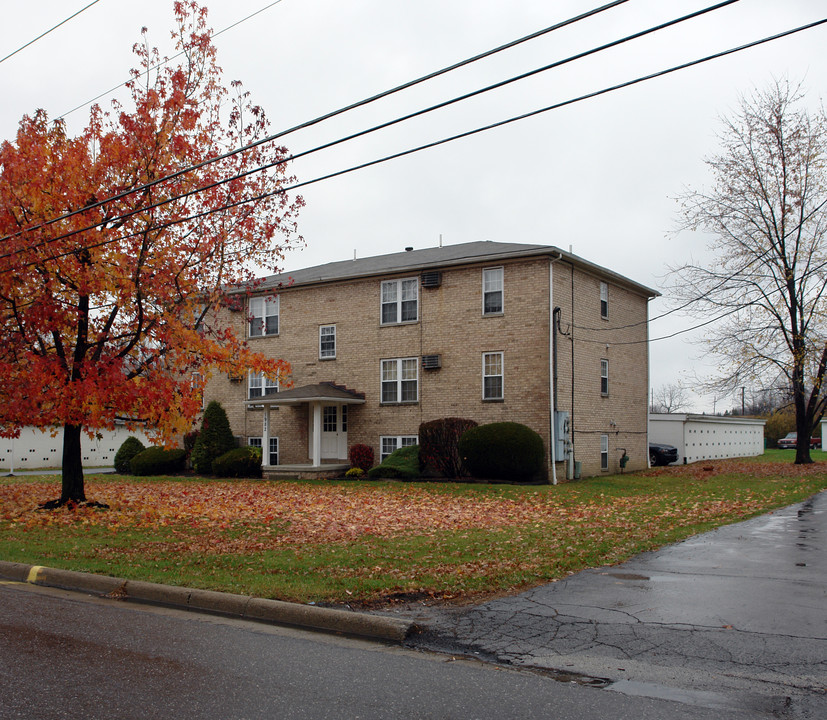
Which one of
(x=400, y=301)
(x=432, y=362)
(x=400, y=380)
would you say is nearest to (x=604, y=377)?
(x=432, y=362)

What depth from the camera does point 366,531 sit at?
501 inches

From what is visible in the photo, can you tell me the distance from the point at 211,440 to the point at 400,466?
8736 millimetres

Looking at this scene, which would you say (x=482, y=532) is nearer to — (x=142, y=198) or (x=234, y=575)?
(x=234, y=575)

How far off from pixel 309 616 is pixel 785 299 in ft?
93.5

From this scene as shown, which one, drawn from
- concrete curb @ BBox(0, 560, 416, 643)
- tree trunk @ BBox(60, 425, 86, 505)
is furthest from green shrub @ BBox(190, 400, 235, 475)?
concrete curb @ BBox(0, 560, 416, 643)

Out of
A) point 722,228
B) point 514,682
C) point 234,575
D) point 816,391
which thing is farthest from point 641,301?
point 514,682

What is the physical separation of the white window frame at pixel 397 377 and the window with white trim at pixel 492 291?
3200mm

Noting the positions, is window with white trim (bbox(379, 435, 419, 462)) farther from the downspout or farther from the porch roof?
the downspout

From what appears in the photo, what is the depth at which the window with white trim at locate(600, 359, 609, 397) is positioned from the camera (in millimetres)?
27875

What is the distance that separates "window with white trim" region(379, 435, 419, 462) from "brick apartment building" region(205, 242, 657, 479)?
0.17 ft

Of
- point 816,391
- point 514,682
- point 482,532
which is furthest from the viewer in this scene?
point 816,391

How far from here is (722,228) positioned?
31.6 m

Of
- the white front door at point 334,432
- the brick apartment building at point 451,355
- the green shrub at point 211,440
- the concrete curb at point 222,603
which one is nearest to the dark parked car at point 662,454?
the brick apartment building at point 451,355

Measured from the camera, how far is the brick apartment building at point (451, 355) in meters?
25.0
